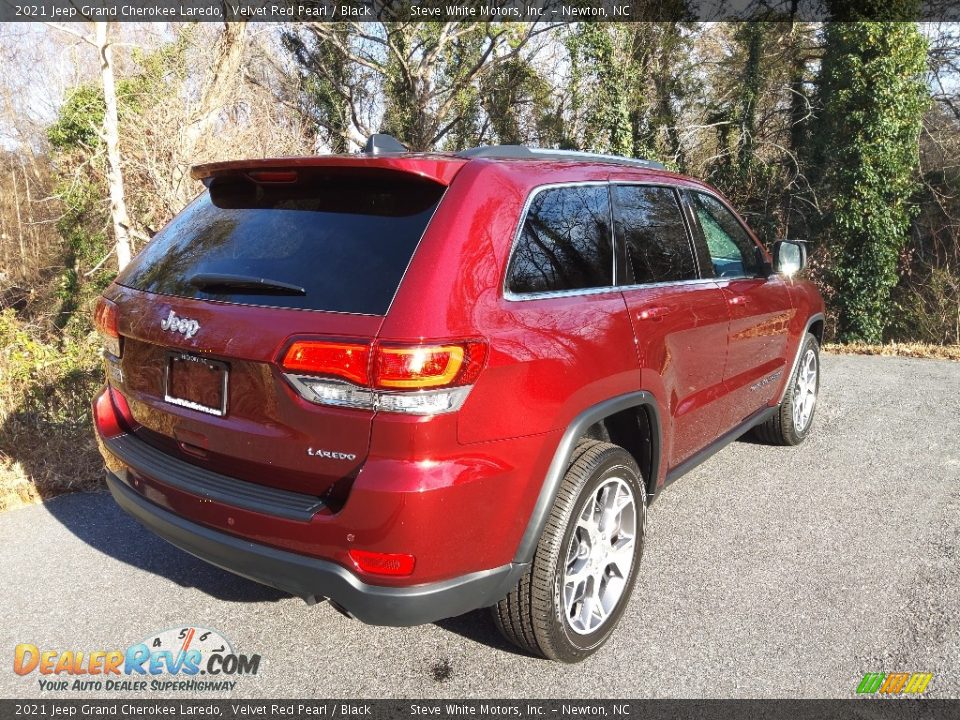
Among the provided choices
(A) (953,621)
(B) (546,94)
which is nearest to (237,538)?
(A) (953,621)

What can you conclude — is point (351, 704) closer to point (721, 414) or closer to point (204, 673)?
point (204, 673)

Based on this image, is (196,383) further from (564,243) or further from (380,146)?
→ (564,243)

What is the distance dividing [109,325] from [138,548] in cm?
132

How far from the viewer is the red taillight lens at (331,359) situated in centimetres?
199

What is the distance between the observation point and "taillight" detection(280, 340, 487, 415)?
1975 millimetres

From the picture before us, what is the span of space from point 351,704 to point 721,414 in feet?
7.75

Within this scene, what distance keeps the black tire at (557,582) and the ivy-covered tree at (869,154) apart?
12719 mm

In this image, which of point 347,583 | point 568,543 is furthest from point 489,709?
point 347,583

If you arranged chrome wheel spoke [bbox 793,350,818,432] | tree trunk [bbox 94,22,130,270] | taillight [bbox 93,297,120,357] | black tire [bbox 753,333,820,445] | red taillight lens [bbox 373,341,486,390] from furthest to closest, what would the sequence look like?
1. tree trunk [bbox 94,22,130,270]
2. chrome wheel spoke [bbox 793,350,818,432]
3. black tire [bbox 753,333,820,445]
4. taillight [bbox 93,297,120,357]
5. red taillight lens [bbox 373,341,486,390]

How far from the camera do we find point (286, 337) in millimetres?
2078

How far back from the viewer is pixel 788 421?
4832 mm

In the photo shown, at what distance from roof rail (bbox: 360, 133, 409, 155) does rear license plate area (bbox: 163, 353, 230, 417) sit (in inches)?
41.5

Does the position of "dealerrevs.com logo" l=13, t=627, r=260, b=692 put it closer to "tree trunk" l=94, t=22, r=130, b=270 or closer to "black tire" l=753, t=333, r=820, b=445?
"black tire" l=753, t=333, r=820, b=445

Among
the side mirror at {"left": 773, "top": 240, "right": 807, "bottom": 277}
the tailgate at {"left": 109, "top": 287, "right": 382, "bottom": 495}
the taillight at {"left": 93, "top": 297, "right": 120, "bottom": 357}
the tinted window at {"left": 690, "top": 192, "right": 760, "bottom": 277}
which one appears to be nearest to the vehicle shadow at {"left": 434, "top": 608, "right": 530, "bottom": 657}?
the tailgate at {"left": 109, "top": 287, "right": 382, "bottom": 495}
